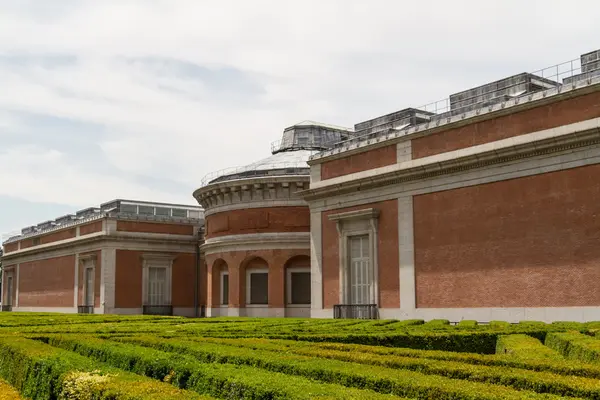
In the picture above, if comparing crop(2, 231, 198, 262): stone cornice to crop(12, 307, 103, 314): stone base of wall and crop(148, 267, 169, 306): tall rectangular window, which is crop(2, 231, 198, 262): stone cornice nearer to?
crop(148, 267, 169, 306): tall rectangular window

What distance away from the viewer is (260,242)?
119 feet

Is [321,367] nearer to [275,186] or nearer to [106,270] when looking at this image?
[275,186]

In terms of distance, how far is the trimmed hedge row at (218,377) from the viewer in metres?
6.61

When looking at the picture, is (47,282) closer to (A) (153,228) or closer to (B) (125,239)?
(B) (125,239)

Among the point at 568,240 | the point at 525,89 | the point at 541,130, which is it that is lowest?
the point at 568,240

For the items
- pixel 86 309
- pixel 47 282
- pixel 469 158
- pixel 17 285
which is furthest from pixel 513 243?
pixel 17 285

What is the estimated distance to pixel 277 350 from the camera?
419 inches

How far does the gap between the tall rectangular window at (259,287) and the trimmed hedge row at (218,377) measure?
81.7 ft

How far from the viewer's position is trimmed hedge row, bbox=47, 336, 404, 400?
21.7 ft

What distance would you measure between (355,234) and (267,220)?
347 inches

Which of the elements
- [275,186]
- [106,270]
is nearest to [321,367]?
[275,186]

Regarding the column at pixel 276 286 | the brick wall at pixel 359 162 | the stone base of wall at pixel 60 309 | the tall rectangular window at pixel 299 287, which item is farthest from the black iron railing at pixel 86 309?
the brick wall at pixel 359 162

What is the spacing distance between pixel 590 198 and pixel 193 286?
33.5m

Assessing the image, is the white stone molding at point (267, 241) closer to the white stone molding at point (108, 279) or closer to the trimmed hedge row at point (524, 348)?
the white stone molding at point (108, 279)
